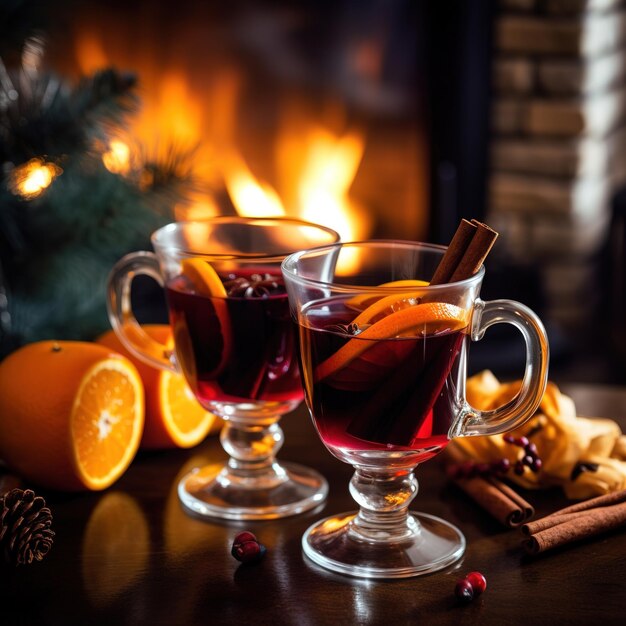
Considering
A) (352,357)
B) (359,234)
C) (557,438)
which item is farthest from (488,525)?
(359,234)

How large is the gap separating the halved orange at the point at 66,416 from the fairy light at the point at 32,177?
66 cm

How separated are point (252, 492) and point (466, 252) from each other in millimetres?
367

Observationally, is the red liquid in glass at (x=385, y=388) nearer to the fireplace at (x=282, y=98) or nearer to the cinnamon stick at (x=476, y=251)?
the cinnamon stick at (x=476, y=251)

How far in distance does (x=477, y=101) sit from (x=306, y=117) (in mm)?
475

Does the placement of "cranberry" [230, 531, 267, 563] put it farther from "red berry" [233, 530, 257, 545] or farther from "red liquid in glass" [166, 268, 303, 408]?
"red liquid in glass" [166, 268, 303, 408]

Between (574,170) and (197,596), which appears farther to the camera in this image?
(574,170)

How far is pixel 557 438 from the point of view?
3.49ft

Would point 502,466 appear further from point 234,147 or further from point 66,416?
point 234,147

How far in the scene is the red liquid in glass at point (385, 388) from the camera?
87 cm

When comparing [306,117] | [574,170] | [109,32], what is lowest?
[574,170]

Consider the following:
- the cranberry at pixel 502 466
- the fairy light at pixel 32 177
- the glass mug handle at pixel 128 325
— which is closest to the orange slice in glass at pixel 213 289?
the glass mug handle at pixel 128 325

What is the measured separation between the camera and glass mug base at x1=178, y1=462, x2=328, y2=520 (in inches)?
40.2

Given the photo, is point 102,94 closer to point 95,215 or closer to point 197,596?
point 95,215

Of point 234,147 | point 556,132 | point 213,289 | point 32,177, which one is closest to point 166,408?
point 213,289
